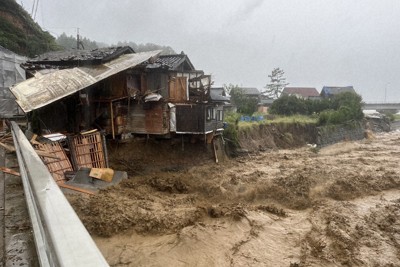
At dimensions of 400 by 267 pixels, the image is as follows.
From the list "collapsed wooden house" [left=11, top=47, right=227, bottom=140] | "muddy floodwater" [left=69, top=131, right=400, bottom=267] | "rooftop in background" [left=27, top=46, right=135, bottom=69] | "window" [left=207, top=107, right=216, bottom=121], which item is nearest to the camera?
"muddy floodwater" [left=69, top=131, right=400, bottom=267]

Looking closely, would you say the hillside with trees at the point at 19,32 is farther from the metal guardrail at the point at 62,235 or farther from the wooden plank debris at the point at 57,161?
the metal guardrail at the point at 62,235

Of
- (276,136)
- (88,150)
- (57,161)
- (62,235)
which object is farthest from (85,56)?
(276,136)

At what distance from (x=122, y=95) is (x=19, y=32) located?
16.7 meters

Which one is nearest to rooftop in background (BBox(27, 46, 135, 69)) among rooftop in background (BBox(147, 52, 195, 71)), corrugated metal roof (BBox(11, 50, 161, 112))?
corrugated metal roof (BBox(11, 50, 161, 112))

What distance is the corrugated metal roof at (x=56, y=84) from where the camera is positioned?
33.3ft

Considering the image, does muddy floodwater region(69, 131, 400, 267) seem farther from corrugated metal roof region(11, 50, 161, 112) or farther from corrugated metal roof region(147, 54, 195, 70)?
corrugated metal roof region(147, 54, 195, 70)

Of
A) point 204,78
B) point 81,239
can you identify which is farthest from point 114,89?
point 81,239

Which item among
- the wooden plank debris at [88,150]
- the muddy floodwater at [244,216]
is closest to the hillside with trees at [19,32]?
the muddy floodwater at [244,216]

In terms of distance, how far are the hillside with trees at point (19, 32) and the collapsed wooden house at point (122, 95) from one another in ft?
29.5

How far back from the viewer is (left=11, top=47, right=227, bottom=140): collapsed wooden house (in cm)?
1340

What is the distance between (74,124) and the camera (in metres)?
14.8

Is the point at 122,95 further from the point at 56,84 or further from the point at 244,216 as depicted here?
the point at 244,216

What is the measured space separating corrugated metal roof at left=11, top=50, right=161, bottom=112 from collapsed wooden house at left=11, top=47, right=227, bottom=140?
0.13 feet

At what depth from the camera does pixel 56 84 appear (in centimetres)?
1127
